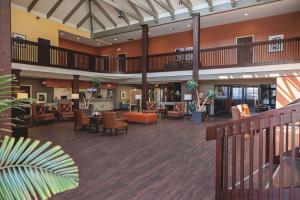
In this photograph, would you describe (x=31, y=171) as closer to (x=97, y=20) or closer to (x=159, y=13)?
(x=159, y=13)

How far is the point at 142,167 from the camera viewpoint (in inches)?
163

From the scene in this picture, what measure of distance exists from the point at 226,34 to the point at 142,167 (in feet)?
35.0

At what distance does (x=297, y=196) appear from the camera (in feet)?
7.12

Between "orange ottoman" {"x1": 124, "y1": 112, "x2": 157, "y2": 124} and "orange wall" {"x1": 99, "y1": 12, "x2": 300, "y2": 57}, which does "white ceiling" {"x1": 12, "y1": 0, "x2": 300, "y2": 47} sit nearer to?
"orange wall" {"x1": 99, "y1": 12, "x2": 300, "y2": 57}

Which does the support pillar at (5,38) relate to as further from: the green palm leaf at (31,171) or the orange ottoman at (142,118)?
the orange ottoman at (142,118)

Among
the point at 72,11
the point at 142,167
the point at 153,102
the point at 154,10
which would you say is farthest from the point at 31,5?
the point at 142,167

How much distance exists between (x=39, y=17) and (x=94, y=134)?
8366 millimetres

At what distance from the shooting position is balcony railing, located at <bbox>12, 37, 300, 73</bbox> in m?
9.72

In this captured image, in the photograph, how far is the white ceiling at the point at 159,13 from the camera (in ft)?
33.6

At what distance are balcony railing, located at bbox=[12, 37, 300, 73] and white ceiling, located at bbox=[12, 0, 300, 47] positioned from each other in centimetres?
166

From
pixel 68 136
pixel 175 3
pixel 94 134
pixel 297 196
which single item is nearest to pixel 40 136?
pixel 68 136

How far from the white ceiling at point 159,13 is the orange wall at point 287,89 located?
3413mm

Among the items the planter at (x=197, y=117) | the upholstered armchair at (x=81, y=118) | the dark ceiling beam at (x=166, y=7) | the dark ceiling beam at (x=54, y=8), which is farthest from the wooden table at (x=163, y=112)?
the dark ceiling beam at (x=54, y=8)

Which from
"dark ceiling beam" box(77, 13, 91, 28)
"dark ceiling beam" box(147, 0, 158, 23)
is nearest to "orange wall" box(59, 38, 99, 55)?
"dark ceiling beam" box(77, 13, 91, 28)
